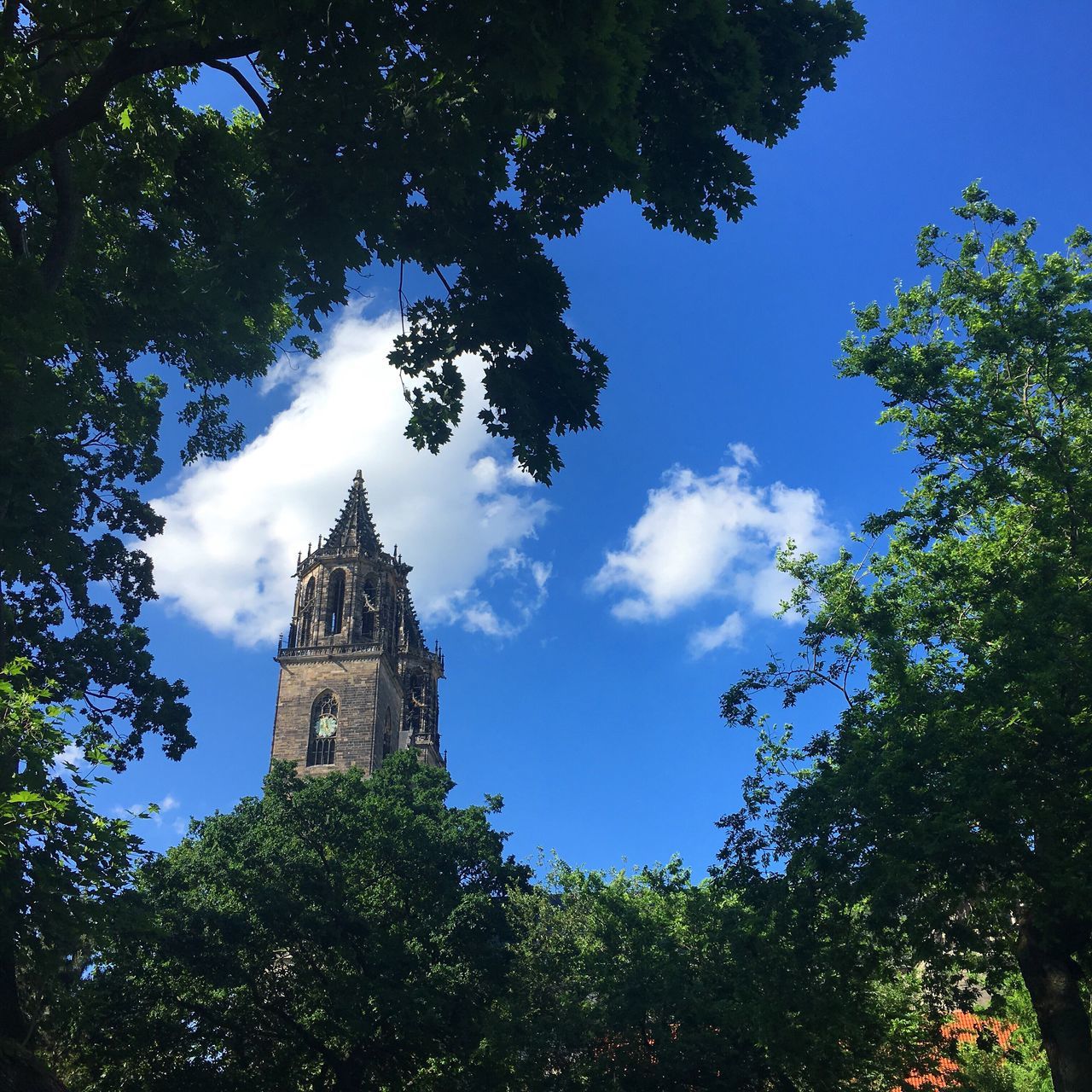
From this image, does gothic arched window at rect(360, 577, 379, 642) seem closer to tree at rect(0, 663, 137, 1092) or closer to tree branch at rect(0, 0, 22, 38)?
tree at rect(0, 663, 137, 1092)

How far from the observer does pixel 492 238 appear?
451 inches

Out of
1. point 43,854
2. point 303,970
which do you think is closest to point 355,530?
point 303,970

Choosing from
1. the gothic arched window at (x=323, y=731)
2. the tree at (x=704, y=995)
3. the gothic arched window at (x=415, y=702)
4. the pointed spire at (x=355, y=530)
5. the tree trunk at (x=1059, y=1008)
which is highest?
the pointed spire at (x=355, y=530)

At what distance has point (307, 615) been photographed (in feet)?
211

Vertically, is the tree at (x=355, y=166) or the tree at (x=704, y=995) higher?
the tree at (x=355, y=166)

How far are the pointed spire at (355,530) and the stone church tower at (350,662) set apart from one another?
61mm

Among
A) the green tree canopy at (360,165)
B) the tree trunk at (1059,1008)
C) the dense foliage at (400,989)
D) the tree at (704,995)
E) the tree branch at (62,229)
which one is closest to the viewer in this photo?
the green tree canopy at (360,165)

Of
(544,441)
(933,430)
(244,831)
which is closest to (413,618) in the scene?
(244,831)

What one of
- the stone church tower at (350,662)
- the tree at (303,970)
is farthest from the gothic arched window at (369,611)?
the tree at (303,970)

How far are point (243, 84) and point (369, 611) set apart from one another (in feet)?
184

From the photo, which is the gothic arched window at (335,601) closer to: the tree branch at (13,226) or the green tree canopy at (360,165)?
the green tree canopy at (360,165)

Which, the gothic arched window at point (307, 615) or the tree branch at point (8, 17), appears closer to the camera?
A: the tree branch at point (8, 17)

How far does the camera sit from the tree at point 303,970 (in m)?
21.5

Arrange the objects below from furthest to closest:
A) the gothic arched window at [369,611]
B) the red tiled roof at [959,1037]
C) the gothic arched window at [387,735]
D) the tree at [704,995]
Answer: the gothic arched window at [369,611]
the gothic arched window at [387,735]
the red tiled roof at [959,1037]
the tree at [704,995]
